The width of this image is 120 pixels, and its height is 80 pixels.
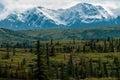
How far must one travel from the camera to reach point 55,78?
654ft

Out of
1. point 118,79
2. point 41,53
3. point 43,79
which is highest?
point 41,53

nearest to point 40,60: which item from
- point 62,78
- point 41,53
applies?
point 41,53

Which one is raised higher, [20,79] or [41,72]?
[41,72]

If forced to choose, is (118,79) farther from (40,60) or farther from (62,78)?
(40,60)

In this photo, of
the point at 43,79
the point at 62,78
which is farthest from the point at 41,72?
the point at 62,78

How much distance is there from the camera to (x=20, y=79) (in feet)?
644

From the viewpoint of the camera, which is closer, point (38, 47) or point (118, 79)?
point (38, 47)

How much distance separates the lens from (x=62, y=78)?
641 feet

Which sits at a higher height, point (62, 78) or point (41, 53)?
point (41, 53)

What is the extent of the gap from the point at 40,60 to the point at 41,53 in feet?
4.35

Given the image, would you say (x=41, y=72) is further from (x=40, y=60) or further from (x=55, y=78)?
(x=55, y=78)

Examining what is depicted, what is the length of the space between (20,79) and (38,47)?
14192 centimetres

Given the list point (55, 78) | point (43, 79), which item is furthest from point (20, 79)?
point (43, 79)

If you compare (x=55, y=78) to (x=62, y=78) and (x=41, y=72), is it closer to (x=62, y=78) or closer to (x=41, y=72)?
(x=62, y=78)
